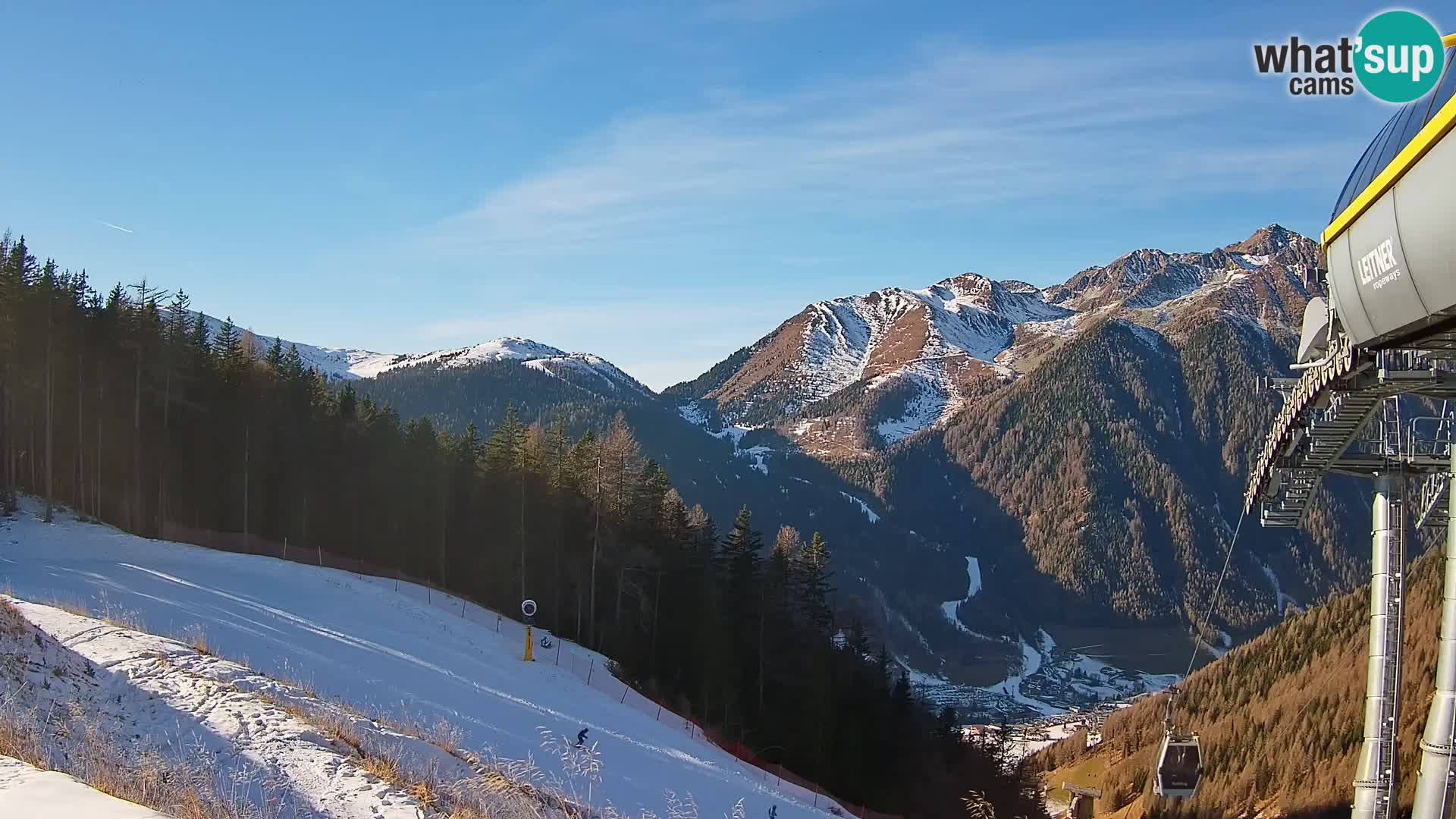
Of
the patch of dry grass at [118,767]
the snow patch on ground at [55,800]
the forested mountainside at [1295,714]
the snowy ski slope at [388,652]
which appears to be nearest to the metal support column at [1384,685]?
the forested mountainside at [1295,714]

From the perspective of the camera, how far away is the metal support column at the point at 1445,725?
12.1 metres

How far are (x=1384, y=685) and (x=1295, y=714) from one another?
15.3m

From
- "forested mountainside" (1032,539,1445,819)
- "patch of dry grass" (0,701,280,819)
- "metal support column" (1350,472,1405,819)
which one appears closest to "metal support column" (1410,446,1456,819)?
"metal support column" (1350,472,1405,819)

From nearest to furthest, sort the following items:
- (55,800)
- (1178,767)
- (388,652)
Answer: (55,800), (1178,767), (388,652)

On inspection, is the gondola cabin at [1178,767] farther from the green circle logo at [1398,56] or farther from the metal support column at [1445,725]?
the green circle logo at [1398,56]

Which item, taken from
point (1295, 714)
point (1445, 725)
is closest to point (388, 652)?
point (1445, 725)

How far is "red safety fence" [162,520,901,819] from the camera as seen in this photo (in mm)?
22953

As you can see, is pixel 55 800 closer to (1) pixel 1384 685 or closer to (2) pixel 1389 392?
(2) pixel 1389 392

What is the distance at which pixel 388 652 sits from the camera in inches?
787

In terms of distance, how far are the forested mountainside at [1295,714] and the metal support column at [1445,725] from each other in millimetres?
9304

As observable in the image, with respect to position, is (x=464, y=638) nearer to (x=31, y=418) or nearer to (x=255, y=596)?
(x=255, y=596)

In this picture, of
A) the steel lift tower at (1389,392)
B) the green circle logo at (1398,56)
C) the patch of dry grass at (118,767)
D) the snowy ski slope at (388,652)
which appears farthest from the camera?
the snowy ski slope at (388,652)

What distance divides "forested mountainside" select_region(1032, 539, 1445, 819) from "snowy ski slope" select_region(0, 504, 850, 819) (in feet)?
43.0

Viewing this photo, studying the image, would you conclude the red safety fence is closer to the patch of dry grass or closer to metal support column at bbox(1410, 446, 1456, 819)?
metal support column at bbox(1410, 446, 1456, 819)
